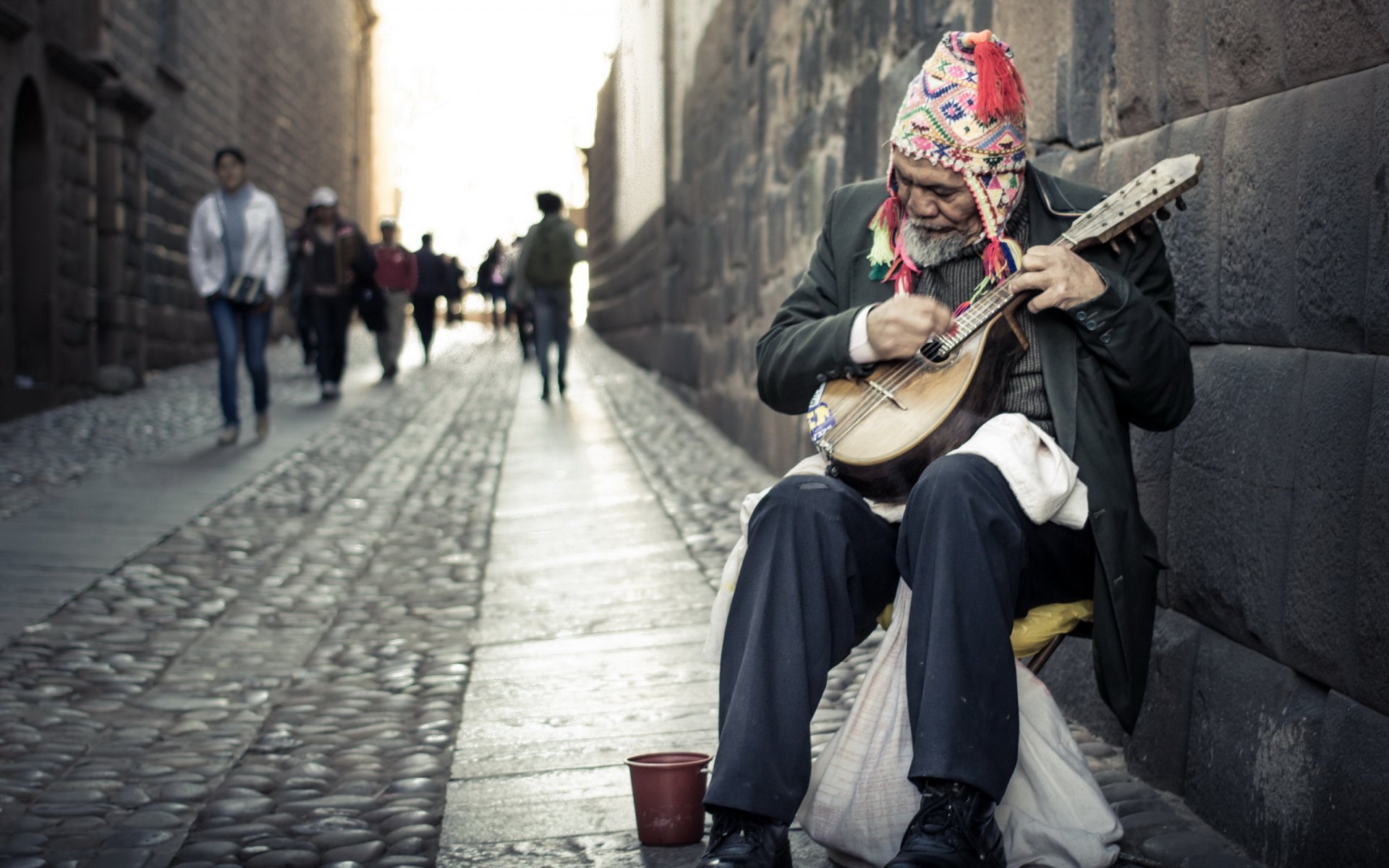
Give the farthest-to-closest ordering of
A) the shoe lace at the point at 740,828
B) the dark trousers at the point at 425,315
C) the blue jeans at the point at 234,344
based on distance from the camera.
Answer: the dark trousers at the point at 425,315
the blue jeans at the point at 234,344
the shoe lace at the point at 740,828

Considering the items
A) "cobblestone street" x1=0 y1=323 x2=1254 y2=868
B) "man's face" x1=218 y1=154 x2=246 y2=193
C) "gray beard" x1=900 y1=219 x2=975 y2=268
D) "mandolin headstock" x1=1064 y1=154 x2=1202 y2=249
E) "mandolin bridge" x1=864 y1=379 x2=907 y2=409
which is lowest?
"cobblestone street" x1=0 y1=323 x2=1254 y2=868

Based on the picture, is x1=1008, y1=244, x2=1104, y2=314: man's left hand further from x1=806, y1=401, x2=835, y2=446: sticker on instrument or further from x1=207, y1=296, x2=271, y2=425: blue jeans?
x1=207, y1=296, x2=271, y2=425: blue jeans

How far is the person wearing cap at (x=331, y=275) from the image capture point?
504 inches

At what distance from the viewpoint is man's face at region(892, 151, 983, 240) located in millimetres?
2781

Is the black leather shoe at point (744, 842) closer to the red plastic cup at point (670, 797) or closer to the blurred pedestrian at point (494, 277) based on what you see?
the red plastic cup at point (670, 797)

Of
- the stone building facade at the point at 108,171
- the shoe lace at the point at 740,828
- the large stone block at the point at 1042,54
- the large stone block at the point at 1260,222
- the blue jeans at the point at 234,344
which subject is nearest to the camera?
the shoe lace at the point at 740,828

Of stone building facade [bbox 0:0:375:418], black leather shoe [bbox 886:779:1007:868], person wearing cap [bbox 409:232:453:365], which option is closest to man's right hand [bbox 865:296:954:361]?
black leather shoe [bbox 886:779:1007:868]

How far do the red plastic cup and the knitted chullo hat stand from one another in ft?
3.25

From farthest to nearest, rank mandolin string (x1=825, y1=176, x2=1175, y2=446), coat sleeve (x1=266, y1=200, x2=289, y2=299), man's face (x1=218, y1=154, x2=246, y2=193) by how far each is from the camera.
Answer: man's face (x1=218, y1=154, x2=246, y2=193) → coat sleeve (x1=266, y1=200, x2=289, y2=299) → mandolin string (x1=825, y1=176, x2=1175, y2=446)

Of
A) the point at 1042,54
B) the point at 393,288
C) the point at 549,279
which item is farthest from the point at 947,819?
the point at 393,288

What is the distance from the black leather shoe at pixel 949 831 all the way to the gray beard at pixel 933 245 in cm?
97

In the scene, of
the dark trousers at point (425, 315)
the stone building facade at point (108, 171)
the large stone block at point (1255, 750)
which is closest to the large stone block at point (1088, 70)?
the large stone block at point (1255, 750)

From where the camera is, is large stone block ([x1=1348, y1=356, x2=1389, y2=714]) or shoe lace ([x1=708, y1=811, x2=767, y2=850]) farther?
shoe lace ([x1=708, y1=811, x2=767, y2=850])

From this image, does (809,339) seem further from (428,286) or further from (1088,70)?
(428,286)
